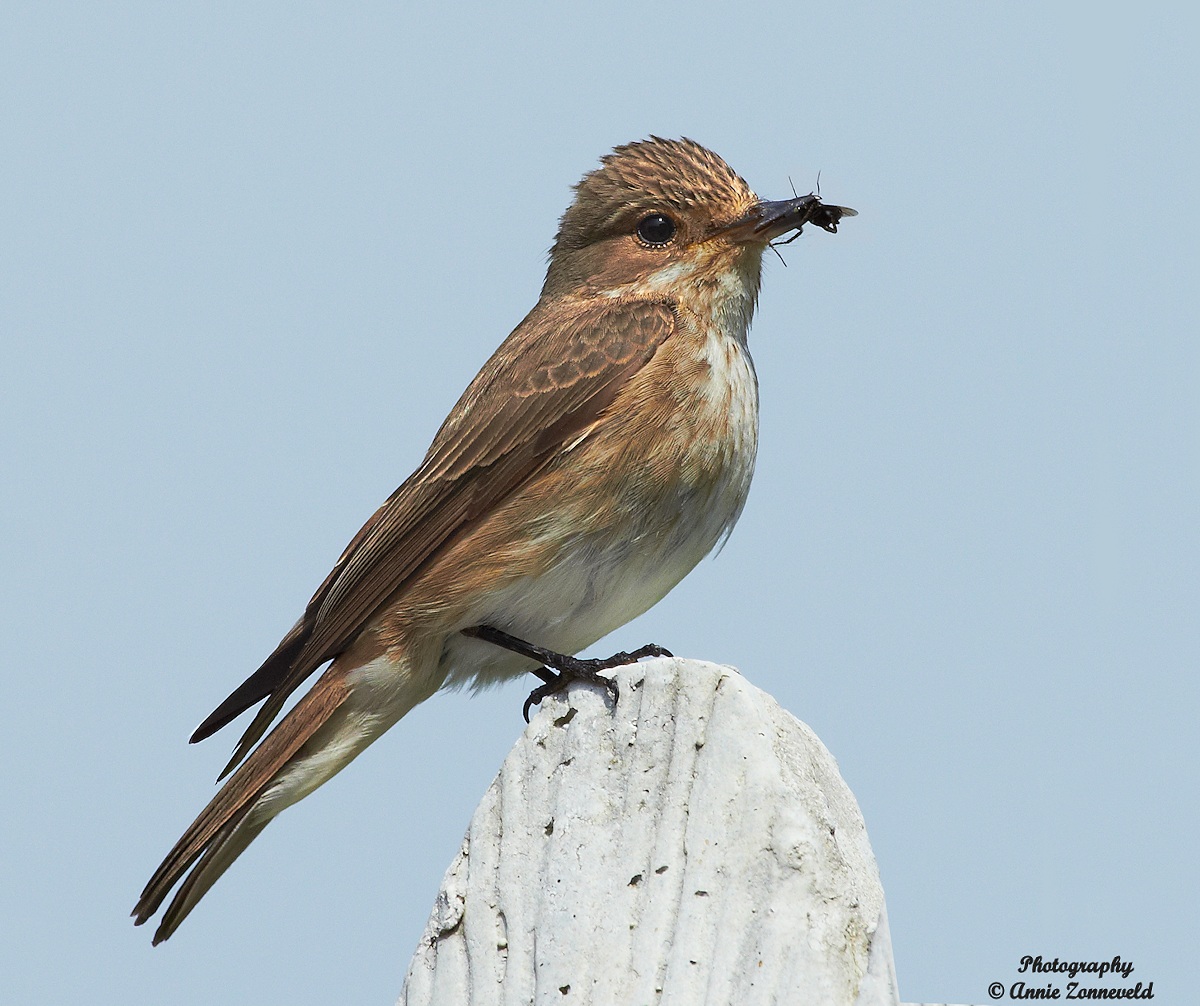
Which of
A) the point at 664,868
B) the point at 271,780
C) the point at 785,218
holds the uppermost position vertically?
the point at 785,218

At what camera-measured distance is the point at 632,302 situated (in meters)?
6.61

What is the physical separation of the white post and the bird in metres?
1.18

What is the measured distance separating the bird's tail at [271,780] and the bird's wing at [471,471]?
5.1 inches

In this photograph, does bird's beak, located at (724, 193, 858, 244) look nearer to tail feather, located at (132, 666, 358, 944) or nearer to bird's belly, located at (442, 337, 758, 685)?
bird's belly, located at (442, 337, 758, 685)

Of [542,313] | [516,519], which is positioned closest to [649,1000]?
[516,519]

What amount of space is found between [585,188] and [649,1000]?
4444 millimetres

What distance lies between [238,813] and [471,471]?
5.49 feet

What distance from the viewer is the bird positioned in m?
5.86

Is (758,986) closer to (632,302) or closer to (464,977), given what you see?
(464,977)

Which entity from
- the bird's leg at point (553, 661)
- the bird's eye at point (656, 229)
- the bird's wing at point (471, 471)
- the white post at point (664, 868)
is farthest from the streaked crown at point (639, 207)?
the white post at point (664, 868)

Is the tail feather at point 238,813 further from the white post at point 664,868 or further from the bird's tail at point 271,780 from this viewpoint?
the white post at point 664,868

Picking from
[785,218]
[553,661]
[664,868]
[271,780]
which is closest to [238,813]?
[271,780]

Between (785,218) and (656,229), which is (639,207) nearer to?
(656,229)

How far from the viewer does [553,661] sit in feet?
18.5
